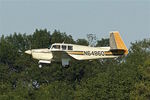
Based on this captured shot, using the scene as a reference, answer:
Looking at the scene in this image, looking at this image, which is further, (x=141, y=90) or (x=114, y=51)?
(x=141, y=90)

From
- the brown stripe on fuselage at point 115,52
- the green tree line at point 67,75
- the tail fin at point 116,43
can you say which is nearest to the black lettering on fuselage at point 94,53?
the brown stripe on fuselage at point 115,52

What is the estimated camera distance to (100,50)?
175ft

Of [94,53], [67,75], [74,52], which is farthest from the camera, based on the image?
[67,75]

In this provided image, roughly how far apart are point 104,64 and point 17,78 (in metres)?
11.5

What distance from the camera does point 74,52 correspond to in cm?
5284

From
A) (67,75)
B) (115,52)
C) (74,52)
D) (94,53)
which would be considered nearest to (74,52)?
(74,52)

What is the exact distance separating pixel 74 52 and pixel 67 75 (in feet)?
91.5

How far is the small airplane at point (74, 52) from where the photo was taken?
169ft

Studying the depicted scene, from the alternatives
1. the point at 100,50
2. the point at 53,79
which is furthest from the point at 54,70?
the point at 100,50

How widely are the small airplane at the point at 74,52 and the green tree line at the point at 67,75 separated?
864cm

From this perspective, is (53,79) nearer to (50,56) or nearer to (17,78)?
(17,78)

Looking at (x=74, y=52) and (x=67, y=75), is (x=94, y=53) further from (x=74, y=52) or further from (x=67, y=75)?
(x=67, y=75)

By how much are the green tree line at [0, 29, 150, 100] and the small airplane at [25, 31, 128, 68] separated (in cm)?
864

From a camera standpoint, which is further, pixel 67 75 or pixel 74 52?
pixel 67 75
